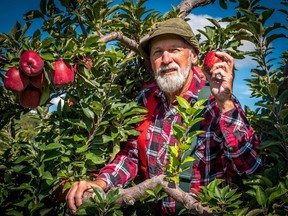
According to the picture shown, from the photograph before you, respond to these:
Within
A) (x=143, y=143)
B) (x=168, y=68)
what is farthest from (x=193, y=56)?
(x=143, y=143)

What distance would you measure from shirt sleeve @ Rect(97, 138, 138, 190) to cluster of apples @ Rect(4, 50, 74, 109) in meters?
0.62

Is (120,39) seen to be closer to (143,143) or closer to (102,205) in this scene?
(143,143)

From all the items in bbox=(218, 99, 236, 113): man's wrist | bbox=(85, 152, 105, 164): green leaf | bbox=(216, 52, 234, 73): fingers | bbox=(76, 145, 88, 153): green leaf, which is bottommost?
bbox=(85, 152, 105, 164): green leaf

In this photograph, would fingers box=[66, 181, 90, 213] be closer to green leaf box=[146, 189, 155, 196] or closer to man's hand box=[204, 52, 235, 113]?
green leaf box=[146, 189, 155, 196]

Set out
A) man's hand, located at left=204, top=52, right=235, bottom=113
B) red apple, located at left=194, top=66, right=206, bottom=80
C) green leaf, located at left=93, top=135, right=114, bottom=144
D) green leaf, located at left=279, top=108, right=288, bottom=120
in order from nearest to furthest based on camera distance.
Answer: green leaf, located at left=279, top=108, right=288, bottom=120, man's hand, located at left=204, top=52, right=235, bottom=113, green leaf, located at left=93, top=135, right=114, bottom=144, red apple, located at left=194, top=66, right=206, bottom=80

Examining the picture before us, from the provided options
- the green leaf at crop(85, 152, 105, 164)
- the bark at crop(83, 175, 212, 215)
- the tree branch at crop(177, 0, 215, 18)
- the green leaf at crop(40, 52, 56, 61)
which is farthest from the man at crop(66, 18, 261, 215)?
the green leaf at crop(40, 52, 56, 61)

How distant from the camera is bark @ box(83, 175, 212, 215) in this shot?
106 cm

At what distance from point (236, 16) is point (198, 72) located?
0.55m

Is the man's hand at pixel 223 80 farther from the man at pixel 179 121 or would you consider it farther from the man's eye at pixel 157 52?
the man's eye at pixel 157 52

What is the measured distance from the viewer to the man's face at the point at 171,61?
203 centimetres

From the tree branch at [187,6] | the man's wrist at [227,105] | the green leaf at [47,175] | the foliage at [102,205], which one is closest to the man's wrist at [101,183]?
the green leaf at [47,175]

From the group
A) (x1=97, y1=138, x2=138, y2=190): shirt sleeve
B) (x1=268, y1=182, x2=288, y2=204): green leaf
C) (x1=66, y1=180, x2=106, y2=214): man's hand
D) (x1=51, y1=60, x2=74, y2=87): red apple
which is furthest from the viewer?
(x1=97, y1=138, x2=138, y2=190): shirt sleeve

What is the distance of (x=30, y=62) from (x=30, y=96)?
0.30 m

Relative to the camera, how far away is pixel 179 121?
189 cm
